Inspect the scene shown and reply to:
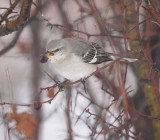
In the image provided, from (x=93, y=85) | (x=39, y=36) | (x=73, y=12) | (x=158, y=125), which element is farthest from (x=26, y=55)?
(x=158, y=125)

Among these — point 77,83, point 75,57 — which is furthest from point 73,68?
point 77,83

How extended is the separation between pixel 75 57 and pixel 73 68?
87 millimetres

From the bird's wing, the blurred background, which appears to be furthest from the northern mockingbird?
the blurred background

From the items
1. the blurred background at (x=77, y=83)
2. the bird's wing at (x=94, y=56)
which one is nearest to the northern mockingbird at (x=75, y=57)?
the bird's wing at (x=94, y=56)

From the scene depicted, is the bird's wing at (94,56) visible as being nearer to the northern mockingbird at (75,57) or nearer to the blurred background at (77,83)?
the northern mockingbird at (75,57)

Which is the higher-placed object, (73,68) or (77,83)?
(73,68)

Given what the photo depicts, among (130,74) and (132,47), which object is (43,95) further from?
(132,47)

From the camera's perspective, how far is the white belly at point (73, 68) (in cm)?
263

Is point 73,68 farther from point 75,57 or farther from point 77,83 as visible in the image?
point 77,83

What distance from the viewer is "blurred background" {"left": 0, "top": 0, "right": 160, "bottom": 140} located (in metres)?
2.59

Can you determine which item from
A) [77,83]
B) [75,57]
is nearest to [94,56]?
[75,57]

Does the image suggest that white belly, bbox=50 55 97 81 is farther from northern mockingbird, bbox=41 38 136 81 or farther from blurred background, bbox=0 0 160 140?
blurred background, bbox=0 0 160 140

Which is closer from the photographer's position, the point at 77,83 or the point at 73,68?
the point at 73,68

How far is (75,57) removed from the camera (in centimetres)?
270
